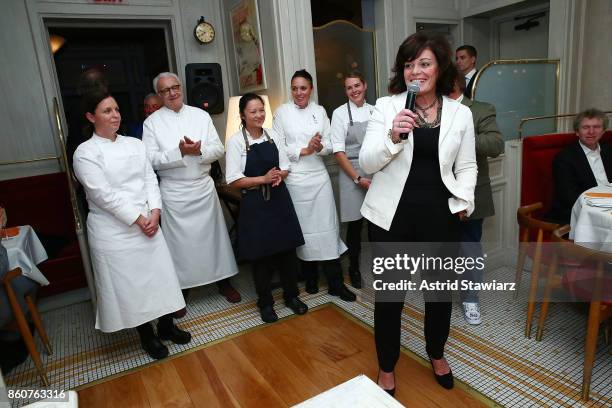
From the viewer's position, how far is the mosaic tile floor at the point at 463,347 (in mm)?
1886

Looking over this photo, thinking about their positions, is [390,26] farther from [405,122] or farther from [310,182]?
[405,122]

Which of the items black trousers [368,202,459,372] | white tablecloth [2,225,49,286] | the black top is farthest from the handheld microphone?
white tablecloth [2,225,49,286]

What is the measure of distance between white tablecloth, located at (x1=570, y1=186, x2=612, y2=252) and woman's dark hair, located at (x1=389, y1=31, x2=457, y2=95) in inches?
35.1

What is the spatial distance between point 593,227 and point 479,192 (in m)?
0.64

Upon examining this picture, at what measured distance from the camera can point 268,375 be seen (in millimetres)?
2105

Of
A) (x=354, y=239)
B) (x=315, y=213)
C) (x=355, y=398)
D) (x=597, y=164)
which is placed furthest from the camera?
(x=354, y=239)

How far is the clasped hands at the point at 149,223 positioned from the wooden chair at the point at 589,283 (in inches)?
74.1

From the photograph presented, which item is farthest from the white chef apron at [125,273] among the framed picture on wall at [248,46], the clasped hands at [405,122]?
the framed picture on wall at [248,46]

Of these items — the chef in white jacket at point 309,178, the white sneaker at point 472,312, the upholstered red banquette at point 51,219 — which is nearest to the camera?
the white sneaker at point 472,312

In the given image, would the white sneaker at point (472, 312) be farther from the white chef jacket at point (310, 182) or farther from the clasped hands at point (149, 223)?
the clasped hands at point (149, 223)

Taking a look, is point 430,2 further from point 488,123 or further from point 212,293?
point 212,293

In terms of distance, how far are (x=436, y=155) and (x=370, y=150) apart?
0.26 m

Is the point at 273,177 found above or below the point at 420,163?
below

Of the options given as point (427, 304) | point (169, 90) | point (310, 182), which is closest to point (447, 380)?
point (427, 304)
